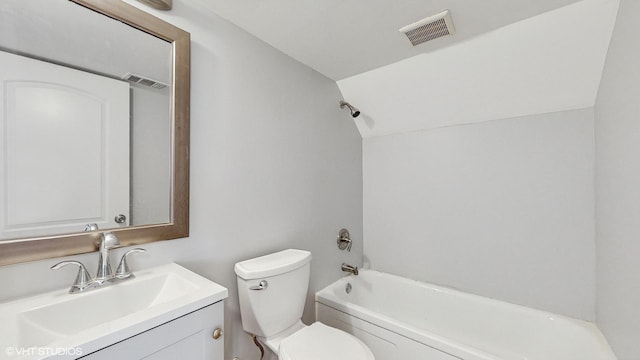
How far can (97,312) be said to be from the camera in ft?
2.89

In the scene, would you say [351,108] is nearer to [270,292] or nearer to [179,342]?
[270,292]

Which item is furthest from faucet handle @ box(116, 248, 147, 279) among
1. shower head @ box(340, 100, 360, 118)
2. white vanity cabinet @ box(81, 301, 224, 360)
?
shower head @ box(340, 100, 360, 118)

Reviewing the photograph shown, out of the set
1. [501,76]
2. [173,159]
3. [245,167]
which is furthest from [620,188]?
[173,159]

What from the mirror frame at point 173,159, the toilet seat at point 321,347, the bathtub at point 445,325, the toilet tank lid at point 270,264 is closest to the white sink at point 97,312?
the mirror frame at point 173,159

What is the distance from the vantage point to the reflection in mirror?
838mm

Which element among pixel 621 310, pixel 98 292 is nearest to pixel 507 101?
pixel 621 310

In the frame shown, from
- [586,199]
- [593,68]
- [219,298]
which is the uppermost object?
[593,68]

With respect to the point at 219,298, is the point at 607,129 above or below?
above

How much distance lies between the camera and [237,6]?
50.9 inches

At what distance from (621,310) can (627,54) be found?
1110mm

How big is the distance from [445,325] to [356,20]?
2.18m

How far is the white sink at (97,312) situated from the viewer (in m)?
0.63

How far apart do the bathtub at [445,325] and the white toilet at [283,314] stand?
34 cm

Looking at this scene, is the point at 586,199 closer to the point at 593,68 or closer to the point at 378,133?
the point at 593,68
